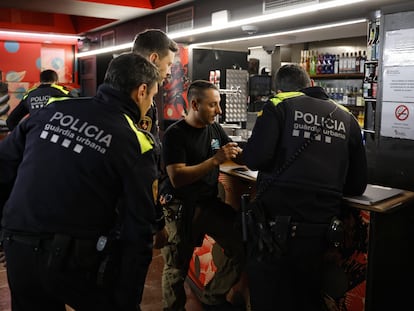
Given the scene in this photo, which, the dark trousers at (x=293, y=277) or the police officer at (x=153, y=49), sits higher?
the police officer at (x=153, y=49)

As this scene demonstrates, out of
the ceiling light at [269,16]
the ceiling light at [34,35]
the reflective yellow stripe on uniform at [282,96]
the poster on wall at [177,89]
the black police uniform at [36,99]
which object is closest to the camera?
the reflective yellow stripe on uniform at [282,96]

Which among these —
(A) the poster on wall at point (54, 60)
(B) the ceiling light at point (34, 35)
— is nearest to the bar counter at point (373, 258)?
(B) the ceiling light at point (34, 35)

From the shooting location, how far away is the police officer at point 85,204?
72.9 inches

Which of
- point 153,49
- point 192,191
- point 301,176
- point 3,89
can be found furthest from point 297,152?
point 3,89

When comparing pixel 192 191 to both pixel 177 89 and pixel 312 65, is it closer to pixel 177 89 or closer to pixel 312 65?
pixel 177 89

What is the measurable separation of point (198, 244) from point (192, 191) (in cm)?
39

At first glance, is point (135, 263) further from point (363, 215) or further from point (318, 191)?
point (363, 215)

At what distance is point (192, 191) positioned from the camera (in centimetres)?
313

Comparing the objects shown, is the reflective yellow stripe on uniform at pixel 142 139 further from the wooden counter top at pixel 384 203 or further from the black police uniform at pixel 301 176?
the wooden counter top at pixel 384 203

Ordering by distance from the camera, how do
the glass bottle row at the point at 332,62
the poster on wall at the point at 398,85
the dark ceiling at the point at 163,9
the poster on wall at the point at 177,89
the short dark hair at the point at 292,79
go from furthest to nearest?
1. the glass bottle row at the point at 332,62
2. the poster on wall at the point at 177,89
3. the dark ceiling at the point at 163,9
4. the poster on wall at the point at 398,85
5. the short dark hair at the point at 292,79

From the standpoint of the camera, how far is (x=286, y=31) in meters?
4.61

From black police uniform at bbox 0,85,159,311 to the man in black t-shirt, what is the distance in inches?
38.8

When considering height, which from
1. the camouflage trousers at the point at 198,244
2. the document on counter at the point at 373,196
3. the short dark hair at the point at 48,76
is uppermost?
the short dark hair at the point at 48,76

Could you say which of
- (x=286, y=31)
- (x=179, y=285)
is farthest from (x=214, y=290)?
(x=286, y=31)
